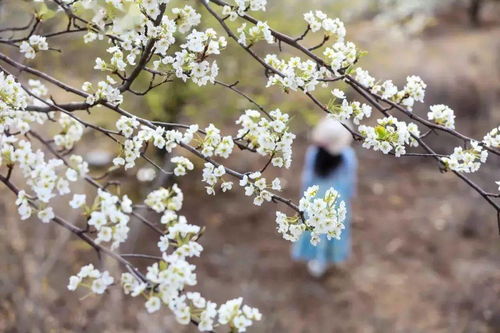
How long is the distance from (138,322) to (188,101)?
89.7 inches

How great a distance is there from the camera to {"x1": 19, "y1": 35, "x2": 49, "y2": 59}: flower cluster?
173cm

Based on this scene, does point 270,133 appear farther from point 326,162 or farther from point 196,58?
point 326,162

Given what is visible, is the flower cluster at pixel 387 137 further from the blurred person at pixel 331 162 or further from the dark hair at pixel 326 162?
the dark hair at pixel 326 162

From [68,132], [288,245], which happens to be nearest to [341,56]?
[68,132]

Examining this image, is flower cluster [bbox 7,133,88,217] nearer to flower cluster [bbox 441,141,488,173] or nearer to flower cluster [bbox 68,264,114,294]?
flower cluster [bbox 68,264,114,294]

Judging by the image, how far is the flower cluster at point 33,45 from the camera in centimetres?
173

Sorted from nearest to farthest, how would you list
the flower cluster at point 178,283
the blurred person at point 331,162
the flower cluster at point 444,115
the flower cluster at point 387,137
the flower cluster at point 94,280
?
the flower cluster at point 178,283 → the flower cluster at point 94,280 → the flower cluster at point 387,137 → the flower cluster at point 444,115 → the blurred person at point 331,162

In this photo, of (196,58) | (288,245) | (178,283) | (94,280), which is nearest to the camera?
(178,283)

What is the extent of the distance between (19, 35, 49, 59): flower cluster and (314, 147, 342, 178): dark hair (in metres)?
3.30

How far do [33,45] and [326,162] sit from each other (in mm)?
3328

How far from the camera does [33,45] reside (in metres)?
1.76

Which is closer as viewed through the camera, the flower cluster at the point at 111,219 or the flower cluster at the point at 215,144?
the flower cluster at the point at 111,219

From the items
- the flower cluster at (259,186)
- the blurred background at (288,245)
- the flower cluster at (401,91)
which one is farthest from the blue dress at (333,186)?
the flower cluster at (259,186)

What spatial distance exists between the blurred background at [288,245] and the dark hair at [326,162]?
26.2 inches
